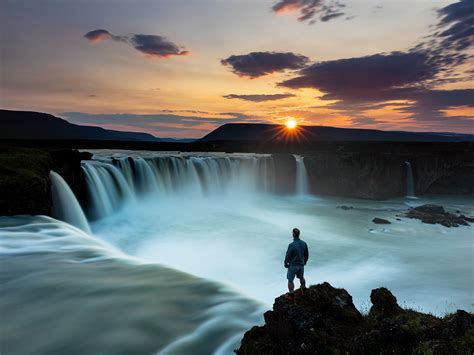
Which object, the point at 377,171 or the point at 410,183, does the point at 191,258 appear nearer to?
the point at 377,171

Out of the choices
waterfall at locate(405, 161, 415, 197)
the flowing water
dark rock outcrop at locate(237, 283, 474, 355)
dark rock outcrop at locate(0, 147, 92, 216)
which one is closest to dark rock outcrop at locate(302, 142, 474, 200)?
waterfall at locate(405, 161, 415, 197)

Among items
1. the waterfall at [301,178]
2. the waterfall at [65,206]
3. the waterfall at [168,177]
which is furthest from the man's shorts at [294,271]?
the waterfall at [301,178]

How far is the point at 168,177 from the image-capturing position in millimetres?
37406

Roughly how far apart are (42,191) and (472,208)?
156ft

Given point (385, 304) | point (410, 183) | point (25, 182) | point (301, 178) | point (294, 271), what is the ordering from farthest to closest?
point (410, 183) → point (301, 178) → point (25, 182) → point (294, 271) → point (385, 304)

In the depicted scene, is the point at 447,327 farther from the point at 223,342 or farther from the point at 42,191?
the point at 42,191

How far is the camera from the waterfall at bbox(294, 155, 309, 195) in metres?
48.7

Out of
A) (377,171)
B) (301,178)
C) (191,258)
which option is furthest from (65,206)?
(377,171)

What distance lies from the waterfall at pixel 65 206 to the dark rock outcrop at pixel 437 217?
30509 millimetres

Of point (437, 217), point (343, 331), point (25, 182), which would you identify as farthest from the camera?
point (437, 217)

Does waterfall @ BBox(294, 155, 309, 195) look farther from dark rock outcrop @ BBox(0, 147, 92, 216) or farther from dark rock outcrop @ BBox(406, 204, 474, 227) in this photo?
dark rock outcrop @ BBox(0, 147, 92, 216)

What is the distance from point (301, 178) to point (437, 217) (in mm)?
20016

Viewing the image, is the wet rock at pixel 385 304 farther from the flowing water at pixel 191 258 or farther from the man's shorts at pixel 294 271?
the flowing water at pixel 191 258

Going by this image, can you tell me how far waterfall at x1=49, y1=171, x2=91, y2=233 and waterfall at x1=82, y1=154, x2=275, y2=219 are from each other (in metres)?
4.29
